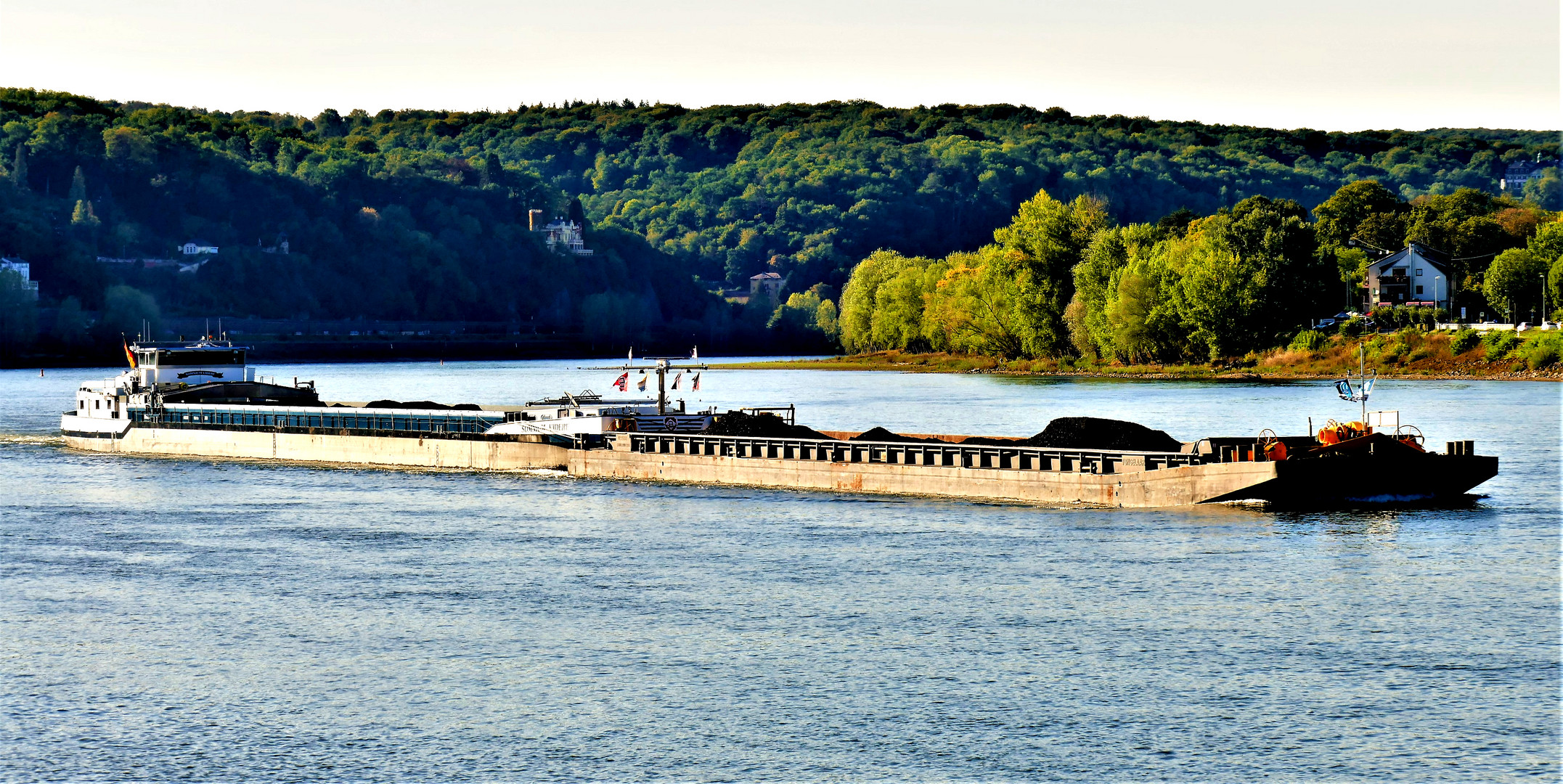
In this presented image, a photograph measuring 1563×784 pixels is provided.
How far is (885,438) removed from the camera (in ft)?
203

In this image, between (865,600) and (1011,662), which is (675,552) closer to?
(865,600)

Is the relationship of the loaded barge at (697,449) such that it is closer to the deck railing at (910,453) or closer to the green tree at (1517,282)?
the deck railing at (910,453)

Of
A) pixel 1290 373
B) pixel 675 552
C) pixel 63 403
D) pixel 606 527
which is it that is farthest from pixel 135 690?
pixel 1290 373

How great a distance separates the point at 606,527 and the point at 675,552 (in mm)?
6372

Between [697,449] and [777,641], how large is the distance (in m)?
32.1

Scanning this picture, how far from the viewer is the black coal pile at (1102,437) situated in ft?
180

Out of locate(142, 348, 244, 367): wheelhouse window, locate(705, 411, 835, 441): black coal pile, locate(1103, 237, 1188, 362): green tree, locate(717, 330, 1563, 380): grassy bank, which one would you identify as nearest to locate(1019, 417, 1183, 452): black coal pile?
locate(705, 411, 835, 441): black coal pile

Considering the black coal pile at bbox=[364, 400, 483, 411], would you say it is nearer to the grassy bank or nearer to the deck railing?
the deck railing

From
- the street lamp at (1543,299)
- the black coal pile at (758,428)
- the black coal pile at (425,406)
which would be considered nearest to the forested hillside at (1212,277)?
the street lamp at (1543,299)

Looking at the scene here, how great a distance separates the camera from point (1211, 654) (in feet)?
98.2

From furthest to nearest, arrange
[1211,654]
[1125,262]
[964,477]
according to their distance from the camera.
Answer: [1125,262] → [964,477] → [1211,654]

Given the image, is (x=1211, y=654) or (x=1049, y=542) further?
(x=1049, y=542)

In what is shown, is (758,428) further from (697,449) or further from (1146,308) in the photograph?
(1146,308)

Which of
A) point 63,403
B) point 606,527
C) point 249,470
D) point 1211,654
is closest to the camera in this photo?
point 1211,654
